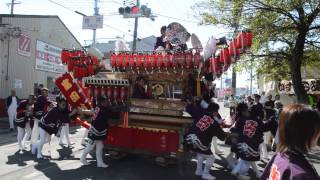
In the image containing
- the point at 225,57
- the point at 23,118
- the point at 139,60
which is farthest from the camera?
the point at 23,118

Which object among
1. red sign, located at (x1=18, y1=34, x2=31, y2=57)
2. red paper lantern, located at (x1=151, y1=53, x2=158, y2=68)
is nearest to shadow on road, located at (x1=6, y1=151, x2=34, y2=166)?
red paper lantern, located at (x1=151, y1=53, x2=158, y2=68)

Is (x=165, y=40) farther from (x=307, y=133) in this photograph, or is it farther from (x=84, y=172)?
(x=307, y=133)

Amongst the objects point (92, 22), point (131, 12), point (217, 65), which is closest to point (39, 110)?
point (217, 65)

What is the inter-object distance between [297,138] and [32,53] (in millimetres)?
21685

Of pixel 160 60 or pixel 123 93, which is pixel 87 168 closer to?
pixel 123 93

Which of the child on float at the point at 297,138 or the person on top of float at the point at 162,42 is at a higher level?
the person on top of float at the point at 162,42

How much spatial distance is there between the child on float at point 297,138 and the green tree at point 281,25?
39.8 ft

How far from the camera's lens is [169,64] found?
335 inches

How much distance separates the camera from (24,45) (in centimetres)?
2125

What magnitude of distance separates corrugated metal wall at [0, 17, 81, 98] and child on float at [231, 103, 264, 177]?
15.0 m

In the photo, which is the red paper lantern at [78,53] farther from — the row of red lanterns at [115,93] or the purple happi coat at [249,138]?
the purple happi coat at [249,138]

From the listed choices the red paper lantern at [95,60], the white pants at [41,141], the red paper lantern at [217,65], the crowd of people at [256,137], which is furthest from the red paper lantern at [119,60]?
the white pants at [41,141]

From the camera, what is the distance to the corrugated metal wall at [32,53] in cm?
1988

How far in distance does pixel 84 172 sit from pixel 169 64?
9.51 feet
